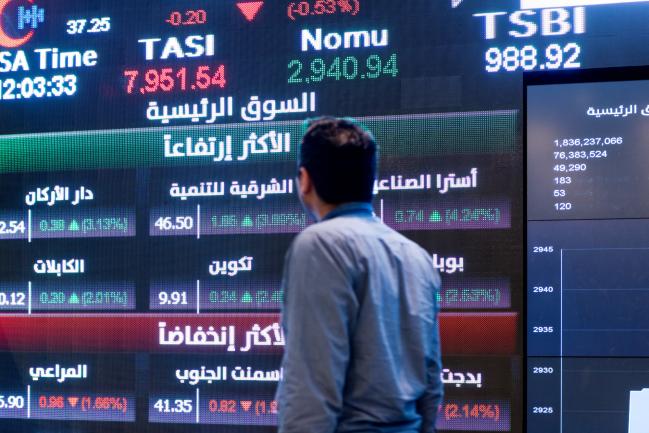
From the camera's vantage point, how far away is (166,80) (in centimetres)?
331

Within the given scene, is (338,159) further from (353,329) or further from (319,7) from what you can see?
(319,7)

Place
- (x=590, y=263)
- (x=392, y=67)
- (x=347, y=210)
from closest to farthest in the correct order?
(x=347, y=210)
(x=590, y=263)
(x=392, y=67)

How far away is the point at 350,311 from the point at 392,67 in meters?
1.77

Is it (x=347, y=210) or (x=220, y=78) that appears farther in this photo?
(x=220, y=78)

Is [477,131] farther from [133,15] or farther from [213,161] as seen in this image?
[133,15]

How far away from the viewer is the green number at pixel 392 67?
10.3 ft

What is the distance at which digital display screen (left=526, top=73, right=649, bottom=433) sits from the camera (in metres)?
2.91

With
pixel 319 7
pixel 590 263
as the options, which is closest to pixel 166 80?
pixel 319 7

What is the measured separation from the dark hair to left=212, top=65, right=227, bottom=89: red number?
5.61 ft

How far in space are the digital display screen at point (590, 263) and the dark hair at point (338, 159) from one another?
59.8 inches

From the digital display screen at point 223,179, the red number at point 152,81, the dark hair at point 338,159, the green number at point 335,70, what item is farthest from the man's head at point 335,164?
the red number at point 152,81

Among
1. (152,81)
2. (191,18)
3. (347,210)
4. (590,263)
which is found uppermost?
(191,18)

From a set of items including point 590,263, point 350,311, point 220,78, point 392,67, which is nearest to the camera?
point 350,311

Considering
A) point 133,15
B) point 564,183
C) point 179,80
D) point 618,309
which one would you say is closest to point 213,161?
point 179,80
